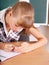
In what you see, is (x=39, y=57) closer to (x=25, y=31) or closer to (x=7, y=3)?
(x=25, y=31)

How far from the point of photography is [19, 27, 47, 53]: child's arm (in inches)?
37.2

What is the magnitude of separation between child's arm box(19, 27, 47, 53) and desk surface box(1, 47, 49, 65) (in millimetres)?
40

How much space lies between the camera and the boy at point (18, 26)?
96 centimetres

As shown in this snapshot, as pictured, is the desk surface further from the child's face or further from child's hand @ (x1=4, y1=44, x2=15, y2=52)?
the child's face

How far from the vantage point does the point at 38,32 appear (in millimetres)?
1075

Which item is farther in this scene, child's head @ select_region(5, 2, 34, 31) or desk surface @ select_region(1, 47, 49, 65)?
child's head @ select_region(5, 2, 34, 31)

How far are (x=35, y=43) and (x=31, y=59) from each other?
0.63 ft

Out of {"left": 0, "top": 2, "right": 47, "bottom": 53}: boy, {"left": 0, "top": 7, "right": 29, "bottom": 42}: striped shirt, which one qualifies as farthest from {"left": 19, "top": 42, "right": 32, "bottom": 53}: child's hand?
{"left": 0, "top": 7, "right": 29, "bottom": 42}: striped shirt

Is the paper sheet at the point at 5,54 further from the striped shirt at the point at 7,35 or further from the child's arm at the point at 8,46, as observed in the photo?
the striped shirt at the point at 7,35

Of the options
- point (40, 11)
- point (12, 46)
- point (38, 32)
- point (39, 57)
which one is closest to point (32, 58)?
point (39, 57)

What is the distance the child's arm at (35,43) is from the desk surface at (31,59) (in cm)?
4

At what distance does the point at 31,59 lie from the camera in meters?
0.83

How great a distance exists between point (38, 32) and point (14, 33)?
17 cm

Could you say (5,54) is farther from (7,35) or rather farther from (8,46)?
(7,35)
